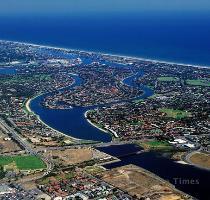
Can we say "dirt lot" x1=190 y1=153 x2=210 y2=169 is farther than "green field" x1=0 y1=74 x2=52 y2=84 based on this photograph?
No

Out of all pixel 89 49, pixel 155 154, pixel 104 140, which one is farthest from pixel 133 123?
pixel 89 49

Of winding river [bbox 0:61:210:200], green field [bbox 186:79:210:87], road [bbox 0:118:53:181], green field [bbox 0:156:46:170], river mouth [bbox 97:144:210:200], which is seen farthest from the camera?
green field [bbox 186:79:210:87]

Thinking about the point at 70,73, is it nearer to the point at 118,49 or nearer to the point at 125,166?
the point at 118,49

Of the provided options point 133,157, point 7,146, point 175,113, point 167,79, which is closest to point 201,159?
point 133,157

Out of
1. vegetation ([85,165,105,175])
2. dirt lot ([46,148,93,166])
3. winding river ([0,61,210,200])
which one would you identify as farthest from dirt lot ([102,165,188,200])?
dirt lot ([46,148,93,166])

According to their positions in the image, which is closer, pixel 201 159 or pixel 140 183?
pixel 140 183

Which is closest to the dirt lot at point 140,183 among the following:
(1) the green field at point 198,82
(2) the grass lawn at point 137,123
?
(2) the grass lawn at point 137,123

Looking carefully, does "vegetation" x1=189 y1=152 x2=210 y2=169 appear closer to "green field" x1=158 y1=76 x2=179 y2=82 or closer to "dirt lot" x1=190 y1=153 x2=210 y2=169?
"dirt lot" x1=190 y1=153 x2=210 y2=169

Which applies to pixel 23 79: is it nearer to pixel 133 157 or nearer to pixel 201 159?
pixel 133 157
